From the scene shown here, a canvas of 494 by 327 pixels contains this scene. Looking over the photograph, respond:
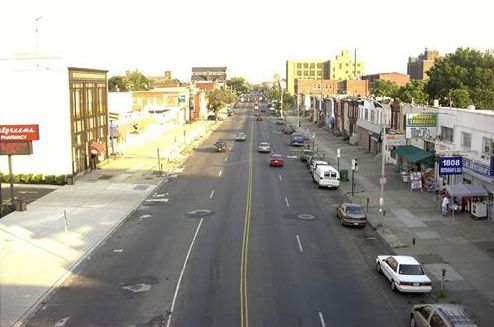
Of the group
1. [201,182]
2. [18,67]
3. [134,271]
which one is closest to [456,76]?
[201,182]

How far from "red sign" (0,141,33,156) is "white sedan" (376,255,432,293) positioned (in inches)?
1108

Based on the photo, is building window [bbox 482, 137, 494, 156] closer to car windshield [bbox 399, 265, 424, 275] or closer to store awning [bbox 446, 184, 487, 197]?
store awning [bbox 446, 184, 487, 197]

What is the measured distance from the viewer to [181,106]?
429 ft

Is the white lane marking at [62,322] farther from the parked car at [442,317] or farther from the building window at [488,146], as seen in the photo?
the building window at [488,146]

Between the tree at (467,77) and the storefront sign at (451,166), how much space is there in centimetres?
3388

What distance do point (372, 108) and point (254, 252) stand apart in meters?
47.1

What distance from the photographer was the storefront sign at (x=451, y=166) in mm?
37406

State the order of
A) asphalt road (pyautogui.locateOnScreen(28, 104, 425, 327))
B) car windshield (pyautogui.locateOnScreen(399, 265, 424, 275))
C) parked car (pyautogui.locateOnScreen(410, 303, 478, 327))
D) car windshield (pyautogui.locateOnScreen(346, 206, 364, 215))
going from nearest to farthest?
1. parked car (pyautogui.locateOnScreen(410, 303, 478, 327))
2. asphalt road (pyautogui.locateOnScreen(28, 104, 425, 327))
3. car windshield (pyautogui.locateOnScreen(399, 265, 424, 275))
4. car windshield (pyautogui.locateOnScreen(346, 206, 364, 215))

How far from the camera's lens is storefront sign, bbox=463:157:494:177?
34.0 meters

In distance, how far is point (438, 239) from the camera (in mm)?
30656

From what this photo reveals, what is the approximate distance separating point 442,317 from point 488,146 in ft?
71.1

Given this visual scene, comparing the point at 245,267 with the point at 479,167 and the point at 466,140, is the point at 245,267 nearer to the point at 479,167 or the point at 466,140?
the point at 479,167

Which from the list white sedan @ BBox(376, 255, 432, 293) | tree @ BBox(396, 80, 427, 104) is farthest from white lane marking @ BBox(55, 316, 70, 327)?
tree @ BBox(396, 80, 427, 104)

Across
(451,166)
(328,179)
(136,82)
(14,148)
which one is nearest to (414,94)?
(328,179)
